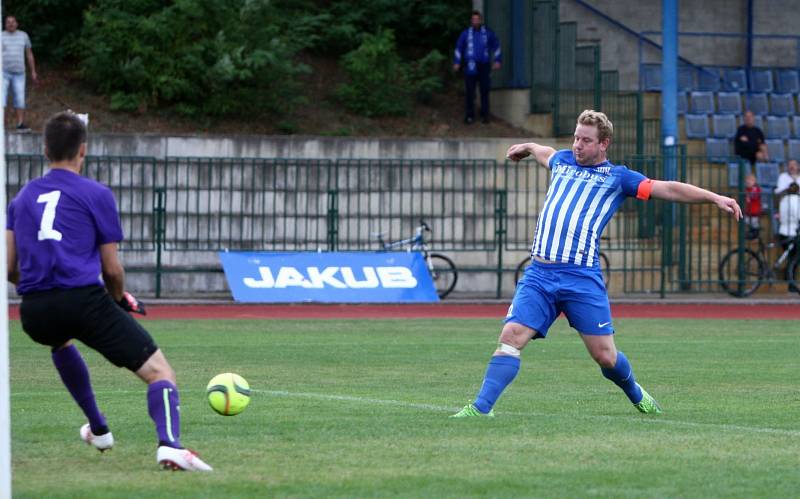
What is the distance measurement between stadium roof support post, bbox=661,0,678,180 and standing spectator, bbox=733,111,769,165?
2.03 meters

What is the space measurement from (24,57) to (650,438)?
66.5 feet

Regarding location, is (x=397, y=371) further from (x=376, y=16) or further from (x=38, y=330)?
(x=376, y=16)

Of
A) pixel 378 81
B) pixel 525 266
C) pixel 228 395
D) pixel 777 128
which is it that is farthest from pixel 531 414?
pixel 777 128

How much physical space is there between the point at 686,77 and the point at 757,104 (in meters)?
1.66

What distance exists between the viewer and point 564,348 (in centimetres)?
1611

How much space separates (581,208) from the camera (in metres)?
9.67

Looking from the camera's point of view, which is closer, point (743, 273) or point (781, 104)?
point (743, 273)

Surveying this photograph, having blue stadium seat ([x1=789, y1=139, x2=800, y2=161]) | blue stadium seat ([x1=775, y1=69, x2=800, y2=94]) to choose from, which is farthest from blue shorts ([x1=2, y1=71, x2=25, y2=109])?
blue stadium seat ([x1=775, y1=69, x2=800, y2=94])

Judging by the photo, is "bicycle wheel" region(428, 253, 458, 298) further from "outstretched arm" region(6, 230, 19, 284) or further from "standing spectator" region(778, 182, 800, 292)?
"outstretched arm" region(6, 230, 19, 284)

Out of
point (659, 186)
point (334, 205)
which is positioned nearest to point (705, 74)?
point (334, 205)

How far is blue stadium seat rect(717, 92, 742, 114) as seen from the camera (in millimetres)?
29922

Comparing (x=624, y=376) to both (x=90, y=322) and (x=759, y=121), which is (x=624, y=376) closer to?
(x=90, y=322)

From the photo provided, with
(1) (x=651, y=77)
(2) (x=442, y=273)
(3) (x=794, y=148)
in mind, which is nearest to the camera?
(2) (x=442, y=273)

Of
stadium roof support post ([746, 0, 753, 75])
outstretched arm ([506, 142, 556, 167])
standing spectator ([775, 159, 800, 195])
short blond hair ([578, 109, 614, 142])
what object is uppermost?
stadium roof support post ([746, 0, 753, 75])
